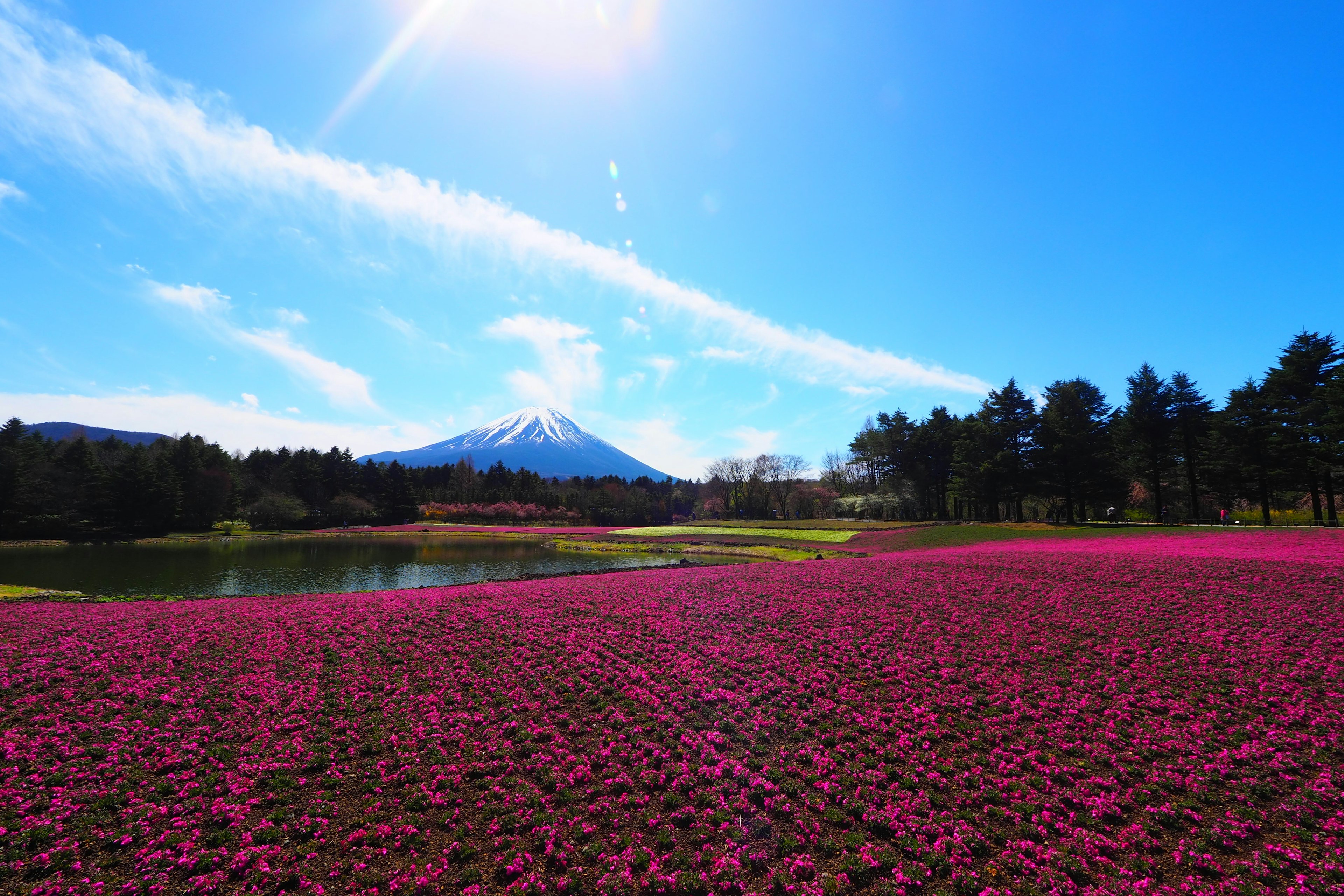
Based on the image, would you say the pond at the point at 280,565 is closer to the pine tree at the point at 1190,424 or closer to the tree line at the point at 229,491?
the tree line at the point at 229,491

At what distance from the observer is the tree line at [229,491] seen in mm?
56719

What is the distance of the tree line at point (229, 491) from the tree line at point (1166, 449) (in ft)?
223

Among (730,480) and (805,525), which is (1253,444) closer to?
(805,525)

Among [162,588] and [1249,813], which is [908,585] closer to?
[1249,813]

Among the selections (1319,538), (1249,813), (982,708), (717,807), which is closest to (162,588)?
(717,807)

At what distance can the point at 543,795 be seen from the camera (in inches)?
267

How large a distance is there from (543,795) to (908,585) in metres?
16.9

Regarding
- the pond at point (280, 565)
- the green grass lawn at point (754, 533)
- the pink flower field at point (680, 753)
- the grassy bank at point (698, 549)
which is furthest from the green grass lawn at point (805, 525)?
the pink flower field at point (680, 753)

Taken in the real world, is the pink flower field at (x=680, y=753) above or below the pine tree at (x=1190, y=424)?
below

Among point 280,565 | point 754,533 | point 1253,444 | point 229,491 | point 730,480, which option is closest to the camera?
point 280,565

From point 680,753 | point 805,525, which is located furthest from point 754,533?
point 680,753

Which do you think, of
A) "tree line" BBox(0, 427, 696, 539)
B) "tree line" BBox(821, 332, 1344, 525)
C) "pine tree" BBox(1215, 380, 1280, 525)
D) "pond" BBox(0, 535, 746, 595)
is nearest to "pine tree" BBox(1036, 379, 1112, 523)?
"tree line" BBox(821, 332, 1344, 525)

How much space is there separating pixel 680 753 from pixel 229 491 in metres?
92.4

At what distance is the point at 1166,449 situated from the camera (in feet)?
164
